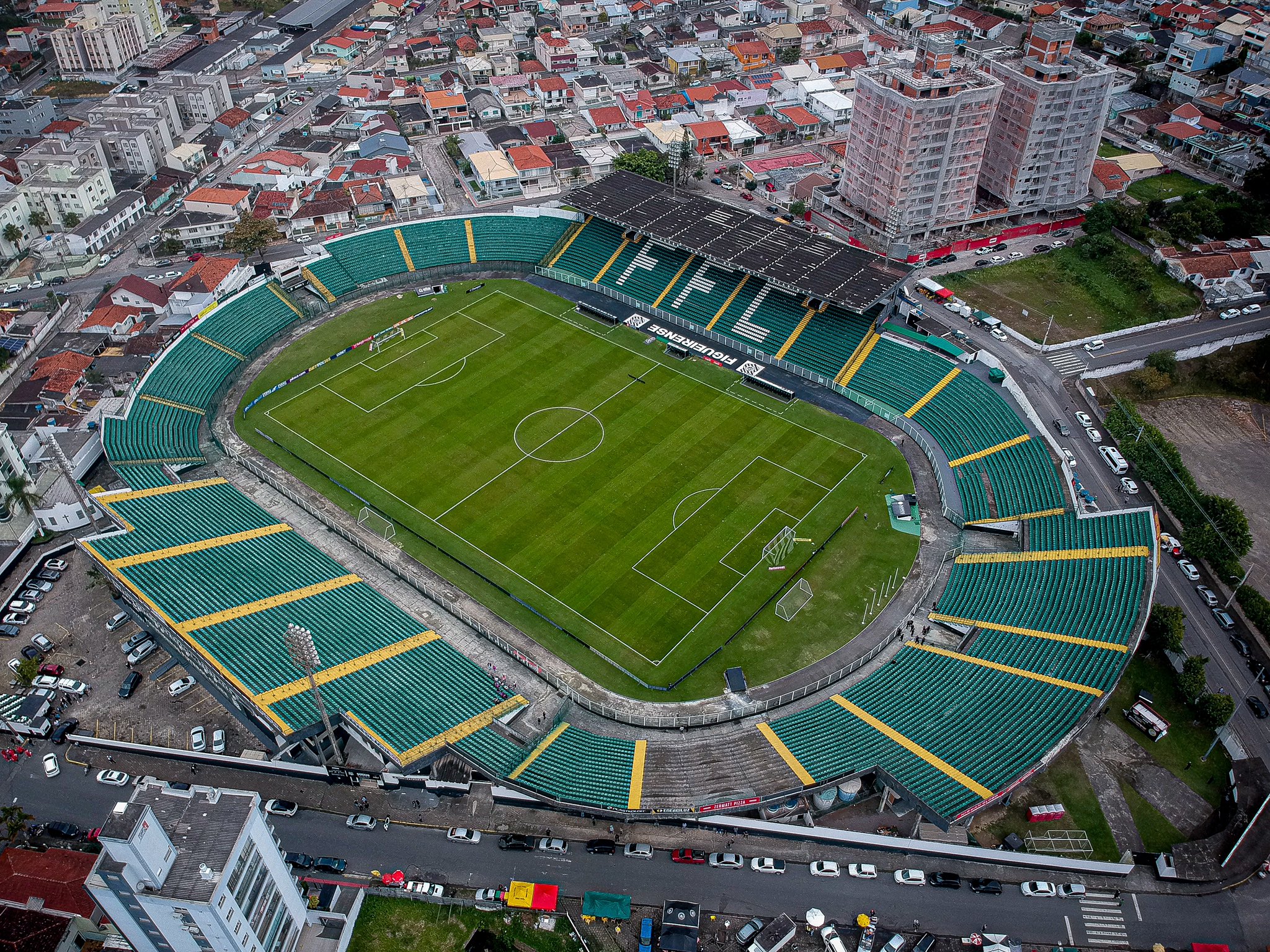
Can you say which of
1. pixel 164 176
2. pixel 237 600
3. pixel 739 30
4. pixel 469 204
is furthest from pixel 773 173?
pixel 237 600

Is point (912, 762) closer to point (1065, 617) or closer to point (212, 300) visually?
point (1065, 617)

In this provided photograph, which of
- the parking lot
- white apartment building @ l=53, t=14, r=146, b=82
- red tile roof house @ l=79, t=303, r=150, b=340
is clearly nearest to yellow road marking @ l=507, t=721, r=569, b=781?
the parking lot

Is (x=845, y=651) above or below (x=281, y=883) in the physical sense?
below

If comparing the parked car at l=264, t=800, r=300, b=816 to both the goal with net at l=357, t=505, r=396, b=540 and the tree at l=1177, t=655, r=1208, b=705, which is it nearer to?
the goal with net at l=357, t=505, r=396, b=540

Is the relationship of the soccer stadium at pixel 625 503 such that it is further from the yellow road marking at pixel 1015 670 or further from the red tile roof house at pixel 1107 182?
the red tile roof house at pixel 1107 182

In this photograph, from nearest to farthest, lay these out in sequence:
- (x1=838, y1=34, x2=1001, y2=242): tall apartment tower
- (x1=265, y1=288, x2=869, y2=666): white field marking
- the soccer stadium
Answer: the soccer stadium, (x1=265, y1=288, x2=869, y2=666): white field marking, (x1=838, y1=34, x2=1001, y2=242): tall apartment tower

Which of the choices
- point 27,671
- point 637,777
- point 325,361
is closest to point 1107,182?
point 325,361

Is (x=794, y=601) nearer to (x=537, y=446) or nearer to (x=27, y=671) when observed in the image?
(x=537, y=446)
